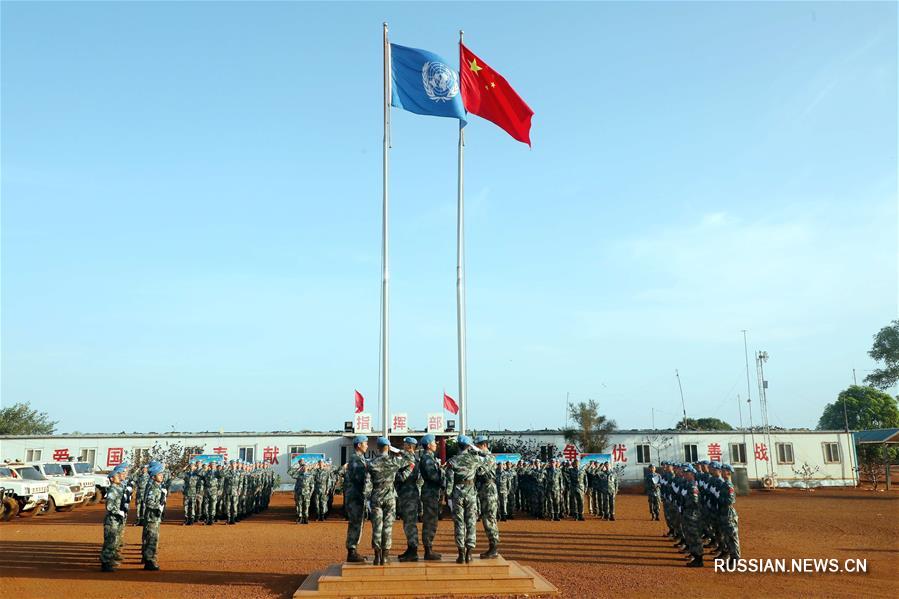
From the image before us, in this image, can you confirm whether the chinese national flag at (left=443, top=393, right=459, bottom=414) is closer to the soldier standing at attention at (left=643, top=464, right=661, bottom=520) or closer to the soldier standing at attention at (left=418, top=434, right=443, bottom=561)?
the soldier standing at attention at (left=643, top=464, right=661, bottom=520)

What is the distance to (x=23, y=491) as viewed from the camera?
19.8 m

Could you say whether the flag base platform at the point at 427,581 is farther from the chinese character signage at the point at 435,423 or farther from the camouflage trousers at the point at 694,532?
the chinese character signage at the point at 435,423

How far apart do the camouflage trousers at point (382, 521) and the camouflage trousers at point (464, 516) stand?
0.87m

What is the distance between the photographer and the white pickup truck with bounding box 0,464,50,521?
19578 millimetres

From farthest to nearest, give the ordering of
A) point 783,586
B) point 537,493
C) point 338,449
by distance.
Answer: point 338,449 → point 537,493 → point 783,586

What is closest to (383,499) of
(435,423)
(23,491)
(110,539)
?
(110,539)

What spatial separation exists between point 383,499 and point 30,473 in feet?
60.6

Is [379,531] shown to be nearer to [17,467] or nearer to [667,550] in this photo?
[667,550]

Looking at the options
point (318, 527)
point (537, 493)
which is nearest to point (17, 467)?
point (318, 527)

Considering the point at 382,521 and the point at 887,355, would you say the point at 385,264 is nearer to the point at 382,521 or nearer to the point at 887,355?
the point at 382,521

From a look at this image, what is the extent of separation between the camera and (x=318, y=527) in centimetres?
1702

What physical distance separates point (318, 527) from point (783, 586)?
11344mm

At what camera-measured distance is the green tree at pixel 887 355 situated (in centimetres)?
5294

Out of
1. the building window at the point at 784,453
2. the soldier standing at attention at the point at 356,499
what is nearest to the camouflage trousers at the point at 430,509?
the soldier standing at attention at the point at 356,499
